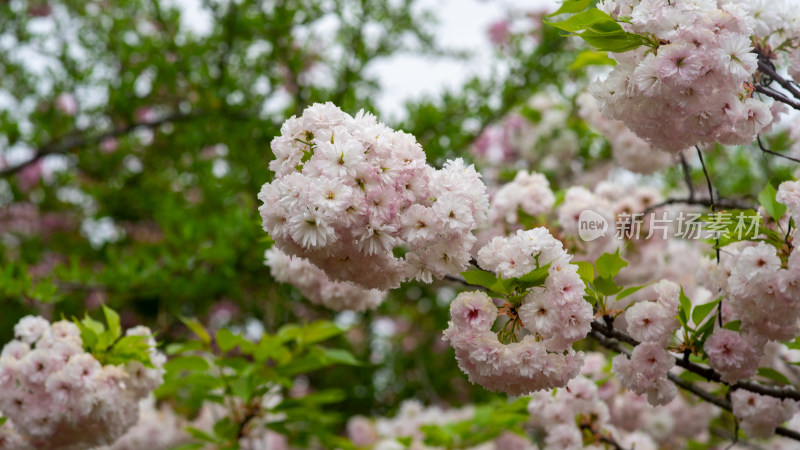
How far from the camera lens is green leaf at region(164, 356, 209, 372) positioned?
225cm

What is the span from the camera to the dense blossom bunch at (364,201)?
1.27m

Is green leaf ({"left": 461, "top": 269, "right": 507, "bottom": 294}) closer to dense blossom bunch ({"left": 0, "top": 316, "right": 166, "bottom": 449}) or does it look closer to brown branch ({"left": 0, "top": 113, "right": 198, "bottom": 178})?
dense blossom bunch ({"left": 0, "top": 316, "right": 166, "bottom": 449})

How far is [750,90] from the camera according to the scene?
1.51 meters

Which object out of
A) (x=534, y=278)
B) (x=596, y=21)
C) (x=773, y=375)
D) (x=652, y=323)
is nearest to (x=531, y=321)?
(x=534, y=278)

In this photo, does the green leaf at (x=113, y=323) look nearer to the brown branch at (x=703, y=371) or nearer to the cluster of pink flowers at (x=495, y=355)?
the cluster of pink flowers at (x=495, y=355)

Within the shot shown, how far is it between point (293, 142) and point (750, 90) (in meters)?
1.01

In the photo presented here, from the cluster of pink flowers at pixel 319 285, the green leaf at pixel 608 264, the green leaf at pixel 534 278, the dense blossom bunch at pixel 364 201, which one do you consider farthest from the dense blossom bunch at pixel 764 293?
the cluster of pink flowers at pixel 319 285

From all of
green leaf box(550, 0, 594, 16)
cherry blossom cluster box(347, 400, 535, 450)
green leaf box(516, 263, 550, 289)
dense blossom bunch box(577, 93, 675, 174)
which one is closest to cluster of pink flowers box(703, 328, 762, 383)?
green leaf box(516, 263, 550, 289)

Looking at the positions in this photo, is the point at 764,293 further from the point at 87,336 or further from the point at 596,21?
the point at 87,336

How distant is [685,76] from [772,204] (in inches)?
19.0

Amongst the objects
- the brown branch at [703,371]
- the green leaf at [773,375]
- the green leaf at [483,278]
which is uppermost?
the green leaf at [483,278]

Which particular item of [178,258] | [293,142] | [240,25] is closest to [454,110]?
[240,25]

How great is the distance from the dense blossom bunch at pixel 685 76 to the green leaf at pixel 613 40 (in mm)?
22

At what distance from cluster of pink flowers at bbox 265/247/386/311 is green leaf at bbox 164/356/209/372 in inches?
14.7
